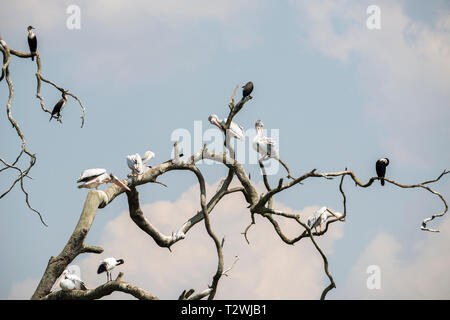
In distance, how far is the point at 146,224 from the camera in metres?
11.4

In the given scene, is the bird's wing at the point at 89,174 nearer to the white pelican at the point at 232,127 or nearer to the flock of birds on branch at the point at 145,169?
the flock of birds on branch at the point at 145,169

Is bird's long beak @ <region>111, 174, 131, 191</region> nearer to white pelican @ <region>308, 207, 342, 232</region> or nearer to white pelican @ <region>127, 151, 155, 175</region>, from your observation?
white pelican @ <region>127, 151, 155, 175</region>

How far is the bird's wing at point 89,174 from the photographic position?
34.5 feet

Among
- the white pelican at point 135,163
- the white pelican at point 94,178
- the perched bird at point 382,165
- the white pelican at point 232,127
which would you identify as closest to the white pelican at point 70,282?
the white pelican at point 94,178

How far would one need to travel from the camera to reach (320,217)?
11328 mm

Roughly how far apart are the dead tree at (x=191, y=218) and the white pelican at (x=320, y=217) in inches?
6.9

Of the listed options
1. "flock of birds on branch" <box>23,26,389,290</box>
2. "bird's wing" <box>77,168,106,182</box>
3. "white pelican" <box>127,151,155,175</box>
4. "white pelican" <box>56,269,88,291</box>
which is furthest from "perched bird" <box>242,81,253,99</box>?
"white pelican" <box>56,269,88,291</box>

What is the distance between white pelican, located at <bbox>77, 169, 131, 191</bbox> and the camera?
1053 cm

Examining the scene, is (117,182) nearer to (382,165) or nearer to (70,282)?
(70,282)

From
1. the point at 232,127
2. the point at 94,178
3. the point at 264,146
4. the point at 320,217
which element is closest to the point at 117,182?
the point at 94,178
